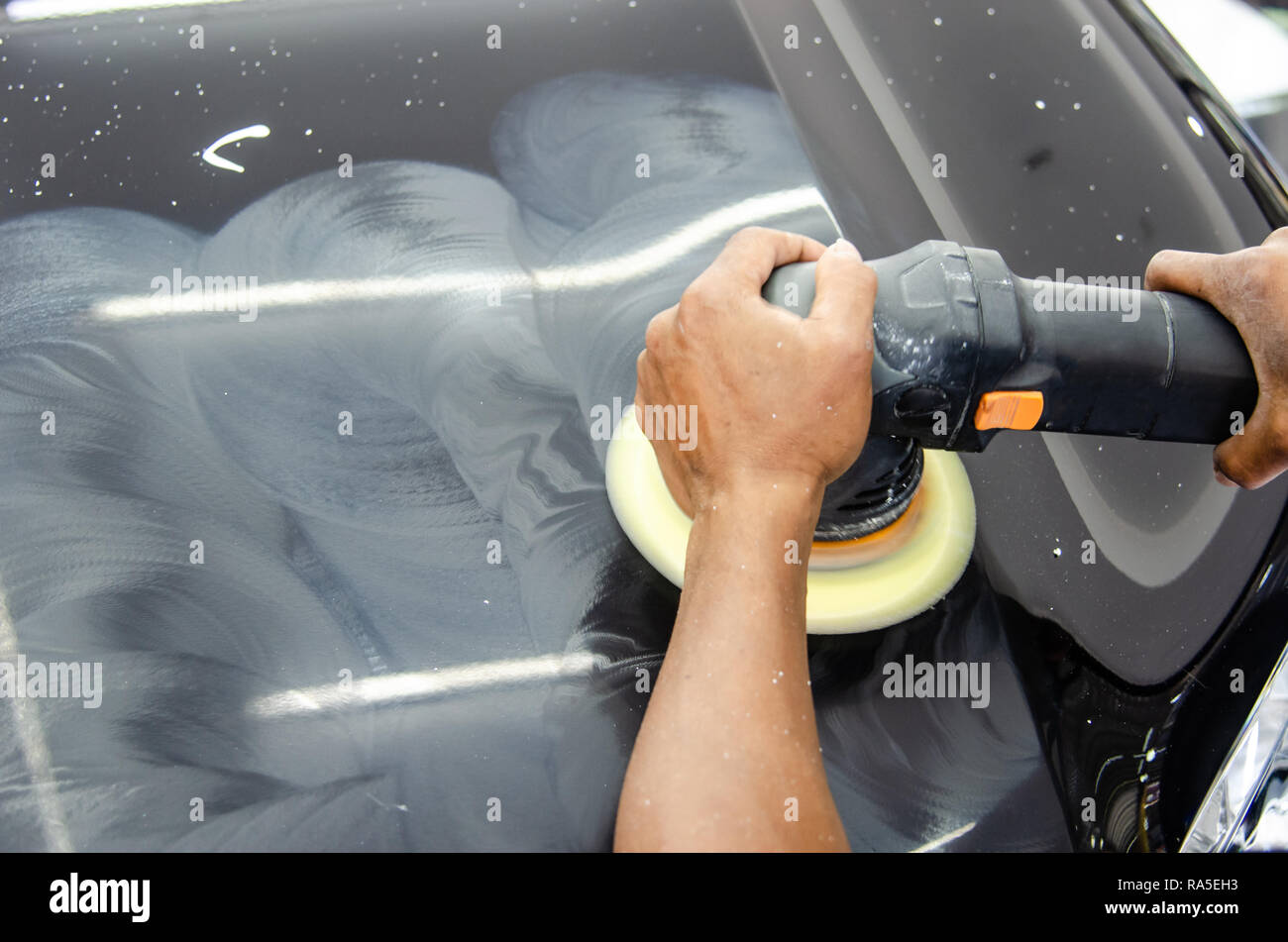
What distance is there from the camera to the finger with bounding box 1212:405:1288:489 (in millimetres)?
733

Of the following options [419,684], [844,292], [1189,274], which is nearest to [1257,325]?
[1189,274]

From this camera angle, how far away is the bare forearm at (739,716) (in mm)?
581

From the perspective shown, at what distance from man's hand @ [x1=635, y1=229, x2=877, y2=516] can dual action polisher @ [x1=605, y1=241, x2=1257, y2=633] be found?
0.02 meters

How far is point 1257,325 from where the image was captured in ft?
2.41

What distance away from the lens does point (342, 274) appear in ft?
3.07

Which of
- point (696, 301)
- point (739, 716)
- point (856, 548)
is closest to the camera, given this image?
point (739, 716)

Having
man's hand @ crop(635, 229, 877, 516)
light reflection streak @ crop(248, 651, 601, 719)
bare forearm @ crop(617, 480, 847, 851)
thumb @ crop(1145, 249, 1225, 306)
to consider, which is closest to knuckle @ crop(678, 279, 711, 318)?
man's hand @ crop(635, 229, 877, 516)

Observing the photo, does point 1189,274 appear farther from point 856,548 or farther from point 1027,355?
point 856,548

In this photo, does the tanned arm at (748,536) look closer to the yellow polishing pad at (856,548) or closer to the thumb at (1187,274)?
the yellow polishing pad at (856,548)

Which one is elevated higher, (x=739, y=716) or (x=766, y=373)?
(x=766, y=373)

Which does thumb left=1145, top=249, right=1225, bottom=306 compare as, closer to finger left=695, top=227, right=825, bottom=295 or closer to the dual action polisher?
the dual action polisher

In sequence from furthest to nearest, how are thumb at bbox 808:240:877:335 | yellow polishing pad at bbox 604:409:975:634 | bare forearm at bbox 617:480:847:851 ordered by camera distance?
yellow polishing pad at bbox 604:409:975:634 < thumb at bbox 808:240:877:335 < bare forearm at bbox 617:480:847:851

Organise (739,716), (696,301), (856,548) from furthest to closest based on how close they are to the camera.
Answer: (856,548) < (696,301) < (739,716)

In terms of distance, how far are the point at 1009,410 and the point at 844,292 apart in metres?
0.15
